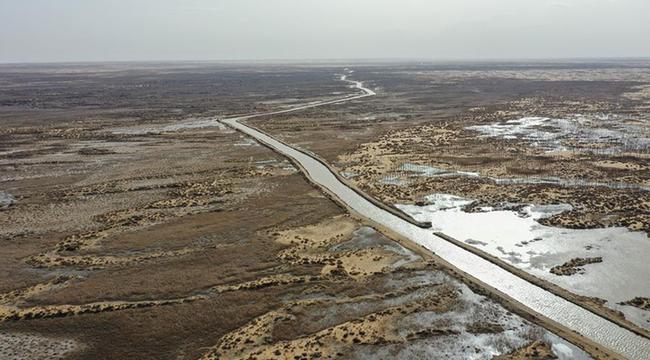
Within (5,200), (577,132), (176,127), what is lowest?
(5,200)

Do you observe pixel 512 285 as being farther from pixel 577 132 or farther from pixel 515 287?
pixel 577 132

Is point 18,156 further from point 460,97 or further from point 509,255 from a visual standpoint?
point 460,97

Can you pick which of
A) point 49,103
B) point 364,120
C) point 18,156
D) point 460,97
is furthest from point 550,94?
point 49,103

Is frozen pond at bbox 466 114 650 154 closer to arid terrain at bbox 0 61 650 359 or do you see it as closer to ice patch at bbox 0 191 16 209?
arid terrain at bbox 0 61 650 359

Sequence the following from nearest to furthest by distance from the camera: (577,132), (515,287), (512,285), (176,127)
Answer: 1. (515,287)
2. (512,285)
3. (577,132)
4. (176,127)

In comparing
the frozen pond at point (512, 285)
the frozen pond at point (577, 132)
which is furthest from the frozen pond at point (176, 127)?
the frozen pond at point (577, 132)

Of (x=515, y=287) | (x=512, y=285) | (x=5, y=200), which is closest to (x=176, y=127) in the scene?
(x=5, y=200)

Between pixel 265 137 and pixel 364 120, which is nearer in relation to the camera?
pixel 265 137
